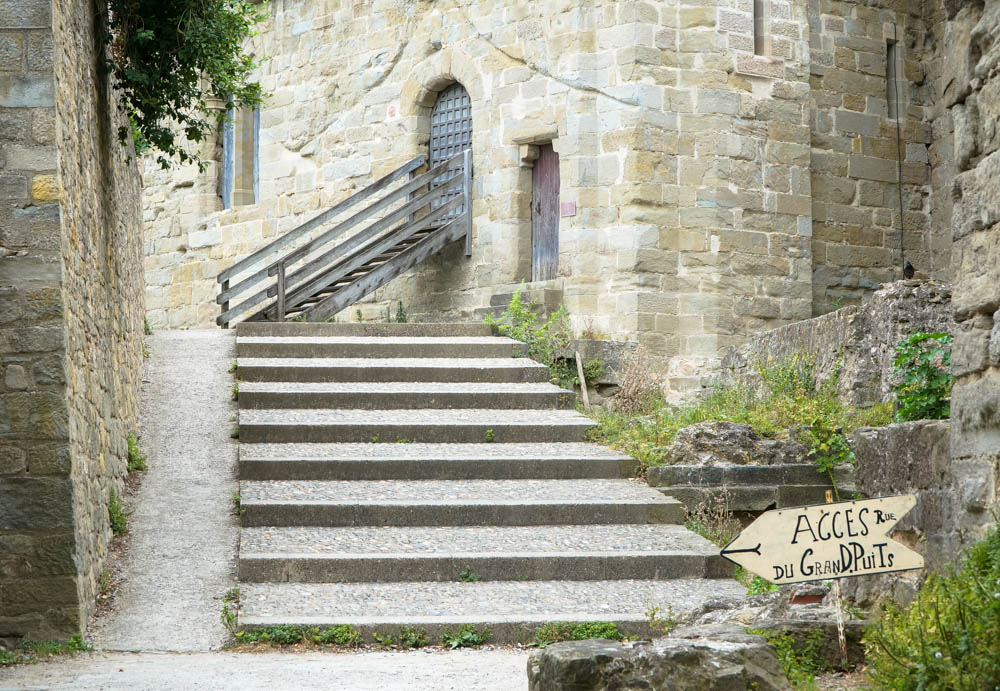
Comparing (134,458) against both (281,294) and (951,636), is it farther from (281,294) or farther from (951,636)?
(951,636)

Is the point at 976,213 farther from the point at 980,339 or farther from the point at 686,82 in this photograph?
the point at 686,82

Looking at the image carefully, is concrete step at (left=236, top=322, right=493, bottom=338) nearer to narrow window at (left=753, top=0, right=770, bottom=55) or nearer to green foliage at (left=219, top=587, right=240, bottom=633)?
narrow window at (left=753, top=0, right=770, bottom=55)

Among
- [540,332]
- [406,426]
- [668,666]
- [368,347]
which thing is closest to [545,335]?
[540,332]

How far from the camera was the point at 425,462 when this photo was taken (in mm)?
8695

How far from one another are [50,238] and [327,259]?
8.14m

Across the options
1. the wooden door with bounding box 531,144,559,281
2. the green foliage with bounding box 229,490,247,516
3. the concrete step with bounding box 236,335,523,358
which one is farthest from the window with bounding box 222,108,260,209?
the green foliage with bounding box 229,490,247,516

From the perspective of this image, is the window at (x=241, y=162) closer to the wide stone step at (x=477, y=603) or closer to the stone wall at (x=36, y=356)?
the wide stone step at (x=477, y=603)

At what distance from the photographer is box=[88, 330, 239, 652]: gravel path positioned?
6.22 m

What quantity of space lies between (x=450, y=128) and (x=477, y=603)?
8733 millimetres

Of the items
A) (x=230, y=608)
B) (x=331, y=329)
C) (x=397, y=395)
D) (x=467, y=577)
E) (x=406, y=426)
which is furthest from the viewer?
(x=331, y=329)

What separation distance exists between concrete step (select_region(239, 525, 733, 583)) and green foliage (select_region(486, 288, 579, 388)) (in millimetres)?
3530

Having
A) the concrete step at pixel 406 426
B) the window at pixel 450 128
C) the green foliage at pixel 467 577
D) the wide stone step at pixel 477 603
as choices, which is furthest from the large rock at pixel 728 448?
the window at pixel 450 128

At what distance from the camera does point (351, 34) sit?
51.3 feet

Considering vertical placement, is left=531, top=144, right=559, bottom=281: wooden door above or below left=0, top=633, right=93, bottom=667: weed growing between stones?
above
